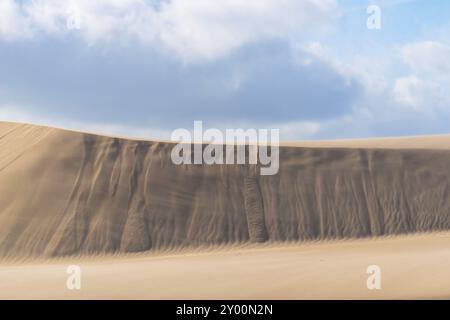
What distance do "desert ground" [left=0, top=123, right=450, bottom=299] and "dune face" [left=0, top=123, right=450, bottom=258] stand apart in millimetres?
64

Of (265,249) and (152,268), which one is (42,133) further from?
(152,268)

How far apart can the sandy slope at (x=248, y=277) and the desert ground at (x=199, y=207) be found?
274 millimetres

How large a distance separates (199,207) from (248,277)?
1535 centimetres

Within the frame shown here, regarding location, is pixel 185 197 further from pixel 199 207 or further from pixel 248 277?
pixel 248 277

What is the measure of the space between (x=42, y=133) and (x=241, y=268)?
21617mm

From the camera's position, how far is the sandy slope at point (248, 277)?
2003 cm

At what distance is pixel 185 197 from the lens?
3862 cm

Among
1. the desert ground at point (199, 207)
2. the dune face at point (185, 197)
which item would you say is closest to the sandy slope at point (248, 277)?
the desert ground at point (199, 207)

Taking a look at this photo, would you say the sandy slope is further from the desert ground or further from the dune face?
the dune face

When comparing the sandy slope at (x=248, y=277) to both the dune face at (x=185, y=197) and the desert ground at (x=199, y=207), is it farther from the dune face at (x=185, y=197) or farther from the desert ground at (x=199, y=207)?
the dune face at (x=185, y=197)

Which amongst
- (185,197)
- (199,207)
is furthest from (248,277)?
(185,197)

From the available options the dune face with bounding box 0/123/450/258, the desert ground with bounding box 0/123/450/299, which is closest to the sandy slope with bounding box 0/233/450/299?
the desert ground with bounding box 0/123/450/299

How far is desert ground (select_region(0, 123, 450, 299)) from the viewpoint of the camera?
33750 mm
